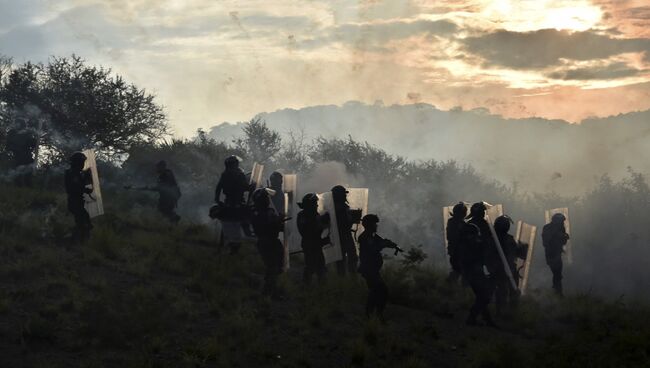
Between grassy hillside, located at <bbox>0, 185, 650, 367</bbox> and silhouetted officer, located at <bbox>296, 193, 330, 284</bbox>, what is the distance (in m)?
0.42

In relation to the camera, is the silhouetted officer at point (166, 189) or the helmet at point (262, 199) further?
the silhouetted officer at point (166, 189)

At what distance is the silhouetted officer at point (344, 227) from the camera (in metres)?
13.9

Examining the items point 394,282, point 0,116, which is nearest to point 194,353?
point 394,282

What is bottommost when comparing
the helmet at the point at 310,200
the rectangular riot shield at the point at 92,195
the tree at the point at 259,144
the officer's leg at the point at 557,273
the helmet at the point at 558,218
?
the officer's leg at the point at 557,273

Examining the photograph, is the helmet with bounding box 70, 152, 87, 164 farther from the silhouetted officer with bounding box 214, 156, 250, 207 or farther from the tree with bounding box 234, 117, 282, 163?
the tree with bounding box 234, 117, 282, 163

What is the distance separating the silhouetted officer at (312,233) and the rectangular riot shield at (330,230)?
144 millimetres

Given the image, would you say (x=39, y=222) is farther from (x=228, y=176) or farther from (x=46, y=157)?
(x=46, y=157)

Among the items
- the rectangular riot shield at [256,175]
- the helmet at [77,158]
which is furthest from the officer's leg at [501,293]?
the helmet at [77,158]

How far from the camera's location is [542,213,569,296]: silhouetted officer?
1614cm

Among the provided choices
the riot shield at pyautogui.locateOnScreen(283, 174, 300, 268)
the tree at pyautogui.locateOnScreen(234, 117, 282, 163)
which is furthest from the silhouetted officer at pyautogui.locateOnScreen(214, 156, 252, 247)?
the tree at pyautogui.locateOnScreen(234, 117, 282, 163)

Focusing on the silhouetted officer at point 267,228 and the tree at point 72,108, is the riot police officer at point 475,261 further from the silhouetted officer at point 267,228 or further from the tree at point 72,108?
the tree at point 72,108

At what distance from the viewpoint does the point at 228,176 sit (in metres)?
14.6

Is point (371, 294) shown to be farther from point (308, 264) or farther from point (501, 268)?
point (501, 268)

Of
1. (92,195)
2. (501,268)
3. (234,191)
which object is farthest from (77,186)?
(501,268)
